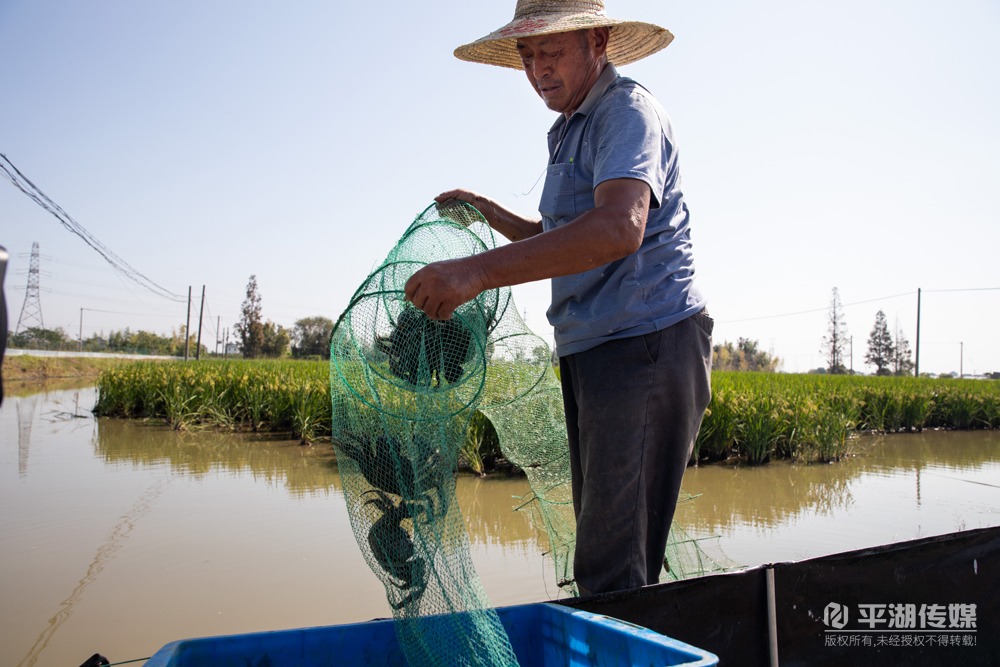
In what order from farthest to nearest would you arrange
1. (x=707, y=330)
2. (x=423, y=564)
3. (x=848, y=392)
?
1. (x=848, y=392)
2. (x=707, y=330)
3. (x=423, y=564)

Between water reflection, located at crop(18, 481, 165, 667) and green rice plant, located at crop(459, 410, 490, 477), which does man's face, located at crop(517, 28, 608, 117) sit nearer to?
water reflection, located at crop(18, 481, 165, 667)

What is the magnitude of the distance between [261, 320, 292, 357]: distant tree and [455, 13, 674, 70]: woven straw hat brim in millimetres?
46540

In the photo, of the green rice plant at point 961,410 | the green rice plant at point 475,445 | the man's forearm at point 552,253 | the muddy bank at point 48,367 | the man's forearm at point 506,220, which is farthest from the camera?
the muddy bank at point 48,367

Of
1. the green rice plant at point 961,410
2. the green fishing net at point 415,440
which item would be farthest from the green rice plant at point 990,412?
the green fishing net at point 415,440

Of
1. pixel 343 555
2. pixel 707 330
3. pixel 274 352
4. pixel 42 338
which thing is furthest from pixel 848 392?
pixel 42 338

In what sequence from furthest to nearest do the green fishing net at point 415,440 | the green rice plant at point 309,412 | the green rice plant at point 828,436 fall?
the green rice plant at point 309,412
the green rice plant at point 828,436
the green fishing net at point 415,440

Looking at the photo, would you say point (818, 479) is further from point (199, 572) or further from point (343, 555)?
point (199, 572)

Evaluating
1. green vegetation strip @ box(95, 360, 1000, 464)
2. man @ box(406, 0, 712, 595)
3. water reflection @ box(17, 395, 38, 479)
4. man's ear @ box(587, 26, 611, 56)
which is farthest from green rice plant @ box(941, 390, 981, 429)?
water reflection @ box(17, 395, 38, 479)

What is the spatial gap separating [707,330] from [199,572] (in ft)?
9.63

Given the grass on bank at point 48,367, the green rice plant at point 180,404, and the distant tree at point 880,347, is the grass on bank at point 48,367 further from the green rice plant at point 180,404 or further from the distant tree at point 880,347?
the distant tree at point 880,347

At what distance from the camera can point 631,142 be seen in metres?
1.41

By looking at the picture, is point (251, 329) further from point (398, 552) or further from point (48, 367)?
point (398, 552)

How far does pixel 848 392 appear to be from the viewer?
10.3 meters

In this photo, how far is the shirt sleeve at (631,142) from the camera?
138 centimetres
